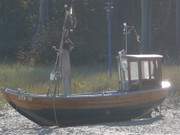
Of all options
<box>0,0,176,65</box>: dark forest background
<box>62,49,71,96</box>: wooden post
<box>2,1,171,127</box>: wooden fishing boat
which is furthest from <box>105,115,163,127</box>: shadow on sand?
<box>0,0,176,65</box>: dark forest background

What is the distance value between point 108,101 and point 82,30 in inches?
1251

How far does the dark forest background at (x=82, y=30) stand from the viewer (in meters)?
44.4

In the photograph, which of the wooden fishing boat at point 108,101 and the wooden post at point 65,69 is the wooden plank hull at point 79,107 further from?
the wooden post at point 65,69

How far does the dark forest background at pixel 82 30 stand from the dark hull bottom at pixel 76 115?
25.2 meters

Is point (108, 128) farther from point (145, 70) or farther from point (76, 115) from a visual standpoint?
point (145, 70)

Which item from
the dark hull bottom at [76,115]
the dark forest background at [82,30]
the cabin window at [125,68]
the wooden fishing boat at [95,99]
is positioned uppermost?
the dark forest background at [82,30]

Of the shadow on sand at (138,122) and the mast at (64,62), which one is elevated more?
the mast at (64,62)

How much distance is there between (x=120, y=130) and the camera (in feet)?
52.6

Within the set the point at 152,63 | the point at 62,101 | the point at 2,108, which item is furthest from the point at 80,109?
the point at 2,108

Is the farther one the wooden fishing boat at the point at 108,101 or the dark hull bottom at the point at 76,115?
the dark hull bottom at the point at 76,115

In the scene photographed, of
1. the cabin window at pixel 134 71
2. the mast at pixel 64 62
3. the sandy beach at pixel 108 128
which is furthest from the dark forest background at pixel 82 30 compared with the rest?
the mast at pixel 64 62

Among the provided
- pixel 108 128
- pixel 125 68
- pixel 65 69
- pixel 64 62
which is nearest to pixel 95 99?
pixel 108 128

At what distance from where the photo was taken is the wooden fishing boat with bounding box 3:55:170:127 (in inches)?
651

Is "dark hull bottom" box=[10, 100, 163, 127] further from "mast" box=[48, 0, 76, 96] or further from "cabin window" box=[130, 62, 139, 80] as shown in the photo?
"cabin window" box=[130, 62, 139, 80]
